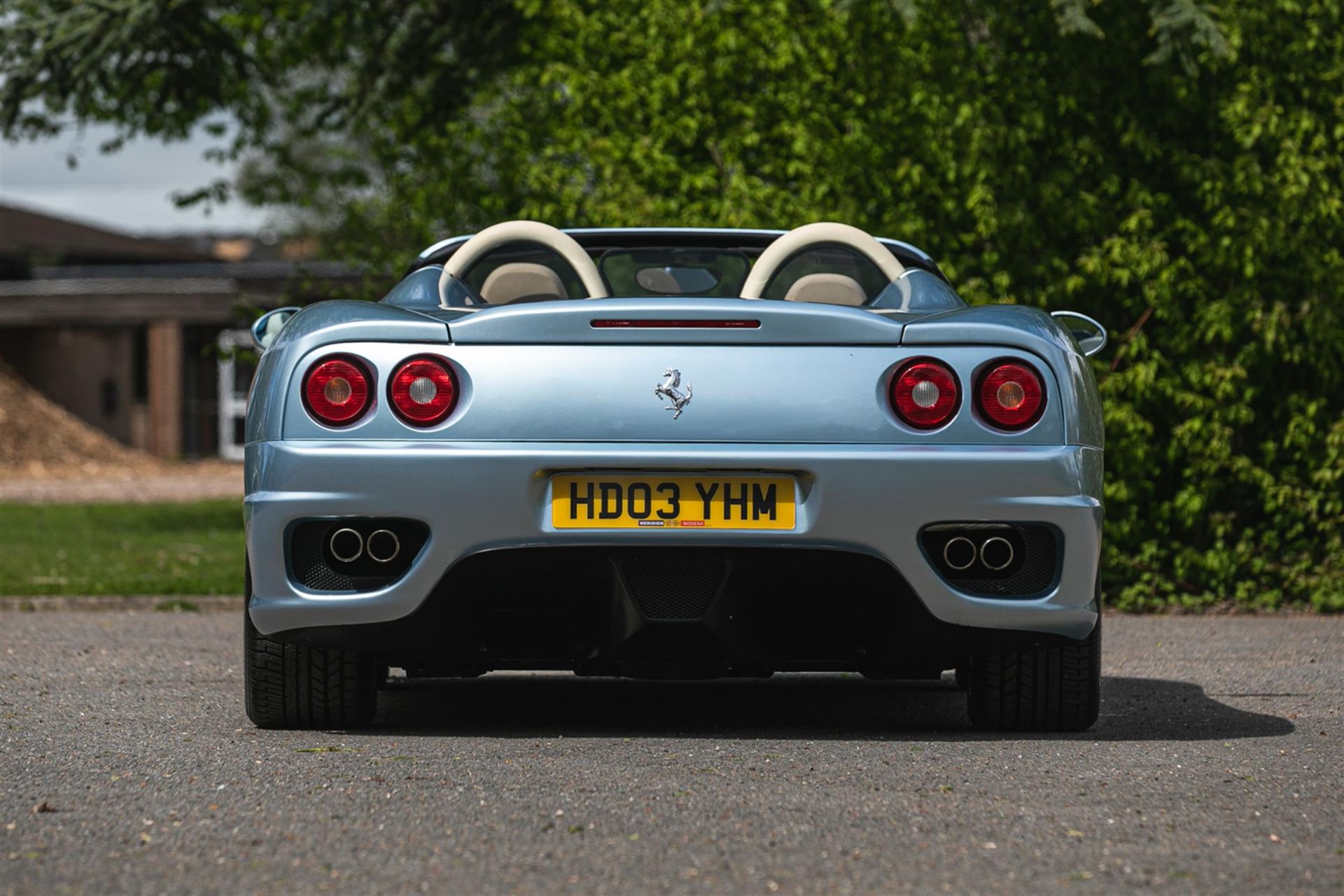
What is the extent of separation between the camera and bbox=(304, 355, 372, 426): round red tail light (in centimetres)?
462

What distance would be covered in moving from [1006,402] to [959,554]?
0.39 metres

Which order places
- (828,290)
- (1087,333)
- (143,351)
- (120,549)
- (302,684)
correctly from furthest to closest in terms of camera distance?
(143,351), (120,549), (1087,333), (828,290), (302,684)

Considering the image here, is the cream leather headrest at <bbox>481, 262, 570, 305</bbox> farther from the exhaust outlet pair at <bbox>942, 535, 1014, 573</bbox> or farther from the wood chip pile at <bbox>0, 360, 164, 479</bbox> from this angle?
the wood chip pile at <bbox>0, 360, 164, 479</bbox>

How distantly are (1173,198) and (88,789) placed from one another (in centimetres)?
729

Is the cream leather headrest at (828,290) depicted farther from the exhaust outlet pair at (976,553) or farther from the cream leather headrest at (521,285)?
the exhaust outlet pair at (976,553)

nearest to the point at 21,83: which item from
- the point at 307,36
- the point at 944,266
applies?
the point at 307,36

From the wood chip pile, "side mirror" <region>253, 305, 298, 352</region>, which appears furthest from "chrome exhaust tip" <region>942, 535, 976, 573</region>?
the wood chip pile

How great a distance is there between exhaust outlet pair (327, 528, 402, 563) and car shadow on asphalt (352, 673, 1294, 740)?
613 millimetres

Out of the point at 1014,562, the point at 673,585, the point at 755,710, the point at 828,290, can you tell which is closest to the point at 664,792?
the point at 673,585

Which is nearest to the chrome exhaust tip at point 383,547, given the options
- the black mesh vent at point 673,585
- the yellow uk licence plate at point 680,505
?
the yellow uk licence plate at point 680,505

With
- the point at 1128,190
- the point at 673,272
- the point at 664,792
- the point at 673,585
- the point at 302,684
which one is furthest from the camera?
the point at 1128,190

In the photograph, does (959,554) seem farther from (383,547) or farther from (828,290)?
(383,547)

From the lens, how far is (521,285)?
216 inches

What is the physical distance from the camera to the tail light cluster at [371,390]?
4.59 m
